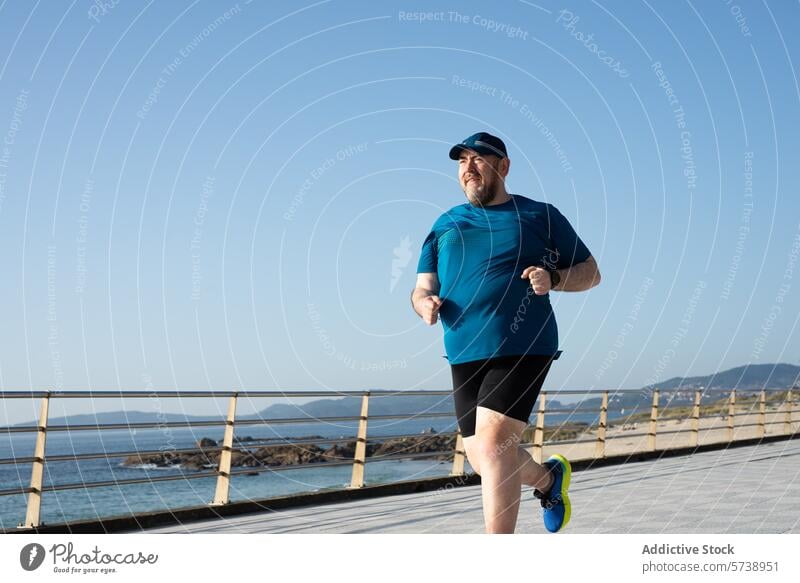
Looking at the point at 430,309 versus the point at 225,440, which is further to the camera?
the point at 225,440

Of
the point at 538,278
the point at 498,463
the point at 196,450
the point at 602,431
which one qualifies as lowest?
the point at 602,431

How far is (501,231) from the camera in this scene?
330cm

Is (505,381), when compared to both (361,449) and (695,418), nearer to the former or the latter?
(361,449)

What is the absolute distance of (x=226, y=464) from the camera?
24.8 ft

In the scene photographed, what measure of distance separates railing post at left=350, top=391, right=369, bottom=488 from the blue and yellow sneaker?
472cm

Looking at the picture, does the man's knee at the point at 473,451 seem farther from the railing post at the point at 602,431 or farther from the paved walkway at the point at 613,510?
the railing post at the point at 602,431

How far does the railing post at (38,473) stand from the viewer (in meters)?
6.03

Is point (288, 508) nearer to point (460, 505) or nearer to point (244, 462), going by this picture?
point (460, 505)

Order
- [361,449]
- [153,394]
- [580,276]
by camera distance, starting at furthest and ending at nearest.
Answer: [361,449]
[153,394]
[580,276]

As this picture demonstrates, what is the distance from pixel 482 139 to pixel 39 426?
420cm

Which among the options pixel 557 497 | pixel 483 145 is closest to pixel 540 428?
pixel 557 497

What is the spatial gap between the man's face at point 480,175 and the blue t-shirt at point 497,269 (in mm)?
49

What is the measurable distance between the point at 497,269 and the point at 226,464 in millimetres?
4882
